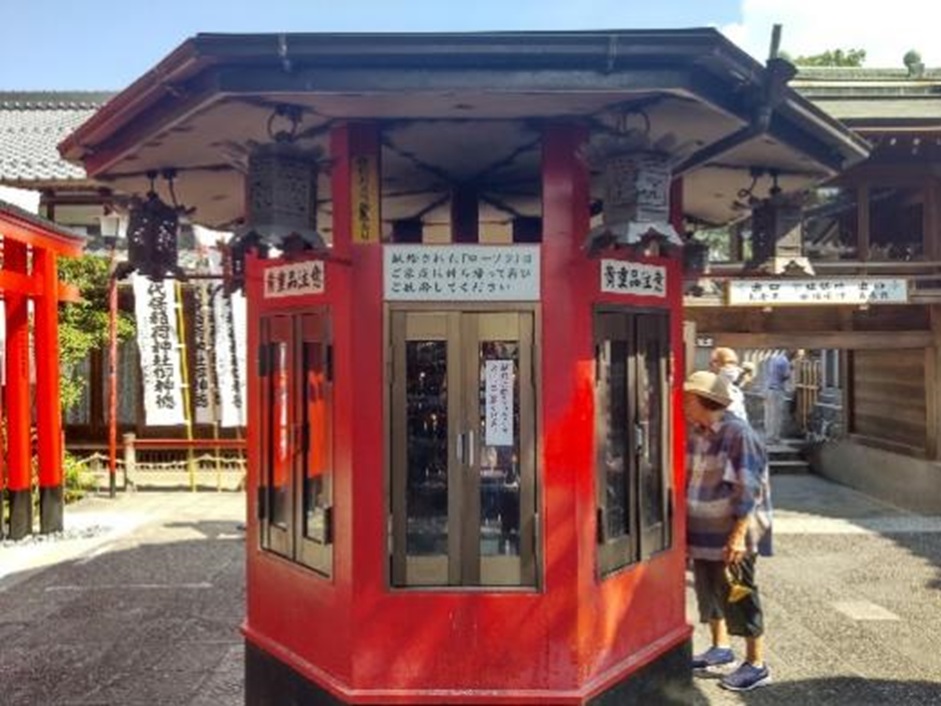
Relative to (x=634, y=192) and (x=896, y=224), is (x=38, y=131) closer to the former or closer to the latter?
(x=896, y=224)

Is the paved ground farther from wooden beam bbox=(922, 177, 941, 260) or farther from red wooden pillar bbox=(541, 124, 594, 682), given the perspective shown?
wooden beam bbox=(922, 177, 941, 260)

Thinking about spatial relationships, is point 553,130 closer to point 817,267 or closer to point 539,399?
point 539,399

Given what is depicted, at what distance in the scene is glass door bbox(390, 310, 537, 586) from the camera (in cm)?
500

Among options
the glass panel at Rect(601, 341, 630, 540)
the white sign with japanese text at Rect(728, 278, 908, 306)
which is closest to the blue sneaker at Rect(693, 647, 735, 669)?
the glass panel at Rect(601, 341, 630, 540)

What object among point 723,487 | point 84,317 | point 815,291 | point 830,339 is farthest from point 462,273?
point 84,317

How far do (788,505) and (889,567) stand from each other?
16.3 feet

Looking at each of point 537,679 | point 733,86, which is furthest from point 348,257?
point 537,679

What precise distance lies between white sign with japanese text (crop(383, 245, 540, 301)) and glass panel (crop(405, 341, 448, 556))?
0.30 metres

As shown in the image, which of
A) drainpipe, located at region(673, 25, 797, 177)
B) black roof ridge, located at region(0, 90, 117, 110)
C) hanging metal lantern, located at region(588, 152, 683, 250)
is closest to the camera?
drainpipe, located at region(673, 25, 797, 177)

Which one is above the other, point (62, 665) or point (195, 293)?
point (195, 293)

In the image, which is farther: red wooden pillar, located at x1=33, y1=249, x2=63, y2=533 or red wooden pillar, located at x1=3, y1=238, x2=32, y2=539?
red wooden pillar, located at x1=33, y1=249, x2=63, y2=533

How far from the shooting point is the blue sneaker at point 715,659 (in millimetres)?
6812

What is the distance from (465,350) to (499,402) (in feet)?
1.18

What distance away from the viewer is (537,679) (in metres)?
5.01
